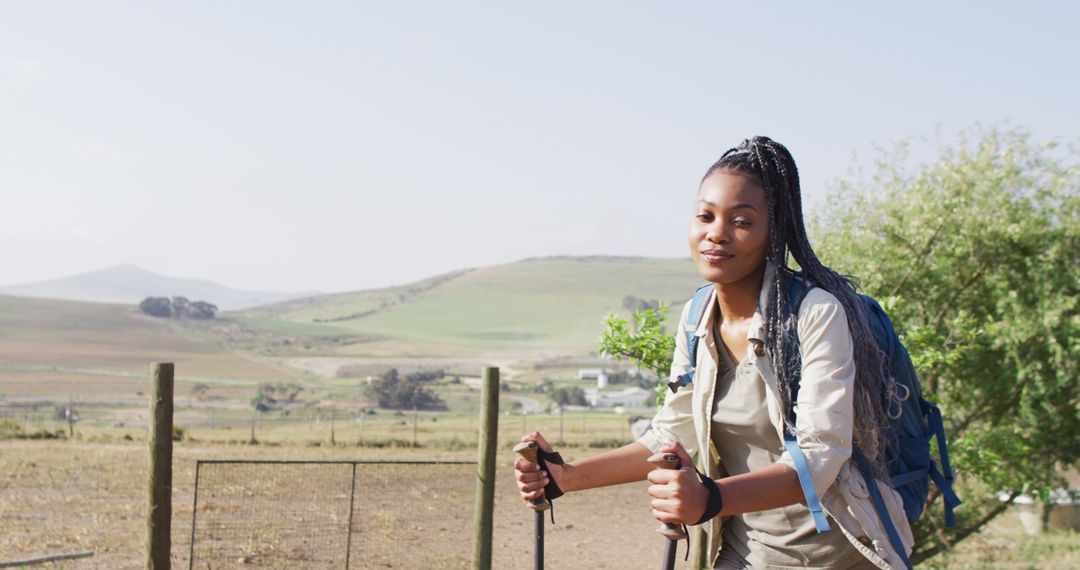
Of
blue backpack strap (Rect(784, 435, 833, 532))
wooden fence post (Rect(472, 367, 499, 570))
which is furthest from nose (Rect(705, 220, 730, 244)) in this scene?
wooden fence post (Rect(472, 367, 499, 570))

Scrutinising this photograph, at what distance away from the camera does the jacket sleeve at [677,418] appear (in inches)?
107

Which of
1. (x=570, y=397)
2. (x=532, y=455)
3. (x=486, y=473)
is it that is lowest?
(x=570, y=397)

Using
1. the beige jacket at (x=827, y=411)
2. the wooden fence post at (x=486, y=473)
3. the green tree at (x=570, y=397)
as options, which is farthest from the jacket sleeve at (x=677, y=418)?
the green tree at (x=570, y=397)

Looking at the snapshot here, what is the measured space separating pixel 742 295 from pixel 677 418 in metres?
0.43

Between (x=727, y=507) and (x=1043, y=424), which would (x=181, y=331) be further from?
(x=727, y=507)

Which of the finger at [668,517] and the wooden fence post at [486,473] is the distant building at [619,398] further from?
the finger at [668,517]

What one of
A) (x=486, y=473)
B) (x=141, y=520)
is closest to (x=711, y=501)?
(x=486, y=473)

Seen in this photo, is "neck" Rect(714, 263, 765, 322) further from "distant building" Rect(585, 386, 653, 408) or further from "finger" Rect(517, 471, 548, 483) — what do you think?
"distant building" Rect(585, 386, 653, 408)

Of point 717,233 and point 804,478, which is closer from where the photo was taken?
point 804,478

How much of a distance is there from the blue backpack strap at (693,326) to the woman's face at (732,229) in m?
0.20

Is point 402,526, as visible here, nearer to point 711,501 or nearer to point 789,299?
point 789,299

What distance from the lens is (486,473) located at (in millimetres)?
7285

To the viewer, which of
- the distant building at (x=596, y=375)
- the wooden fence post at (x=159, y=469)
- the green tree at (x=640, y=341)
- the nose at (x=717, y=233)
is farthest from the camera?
the distant building at (x=596, y=375)

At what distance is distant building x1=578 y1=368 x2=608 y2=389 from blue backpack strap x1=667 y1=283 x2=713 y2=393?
91.4 meters
